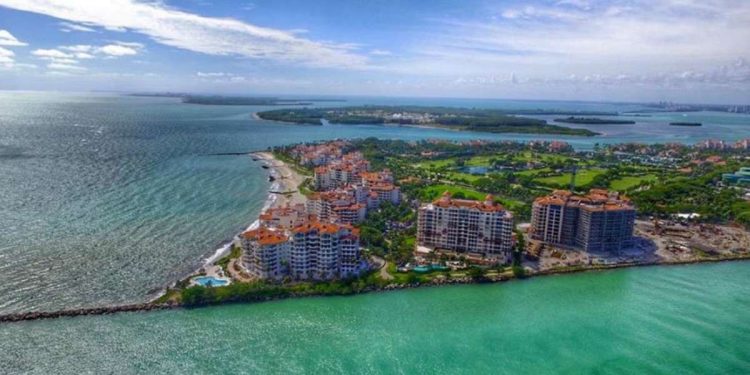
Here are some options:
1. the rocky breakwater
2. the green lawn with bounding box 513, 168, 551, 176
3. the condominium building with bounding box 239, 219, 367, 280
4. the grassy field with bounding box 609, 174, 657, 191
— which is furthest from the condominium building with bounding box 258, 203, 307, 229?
the grassy field with bounding box 609, 174, 657, 191

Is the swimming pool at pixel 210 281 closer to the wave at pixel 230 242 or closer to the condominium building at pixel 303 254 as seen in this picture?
the condominium building at pixel 303 254

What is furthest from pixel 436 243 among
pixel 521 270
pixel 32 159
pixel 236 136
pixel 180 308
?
pixel 236 136

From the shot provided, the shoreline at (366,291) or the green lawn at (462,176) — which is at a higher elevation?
the green lawn at (462,176)

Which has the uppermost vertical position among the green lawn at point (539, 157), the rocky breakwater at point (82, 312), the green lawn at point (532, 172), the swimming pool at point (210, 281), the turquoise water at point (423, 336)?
the green lawn at point (539, 157)

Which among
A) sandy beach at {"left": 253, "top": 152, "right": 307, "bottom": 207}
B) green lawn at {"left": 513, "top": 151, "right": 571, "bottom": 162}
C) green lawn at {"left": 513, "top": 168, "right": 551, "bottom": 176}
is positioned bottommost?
sandy beach at {"left": 253, "top": 152, "right": 307, "bottom": 207}

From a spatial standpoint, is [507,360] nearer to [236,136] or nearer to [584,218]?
[584,218]

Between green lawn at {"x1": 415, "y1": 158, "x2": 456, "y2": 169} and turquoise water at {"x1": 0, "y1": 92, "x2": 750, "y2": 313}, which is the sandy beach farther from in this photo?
green lawn at {"x1": 415, "y1": 158, "x2": 456, "y2": 169}

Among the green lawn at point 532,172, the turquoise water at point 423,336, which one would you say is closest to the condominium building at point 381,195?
the turquoise water at point 423,336
